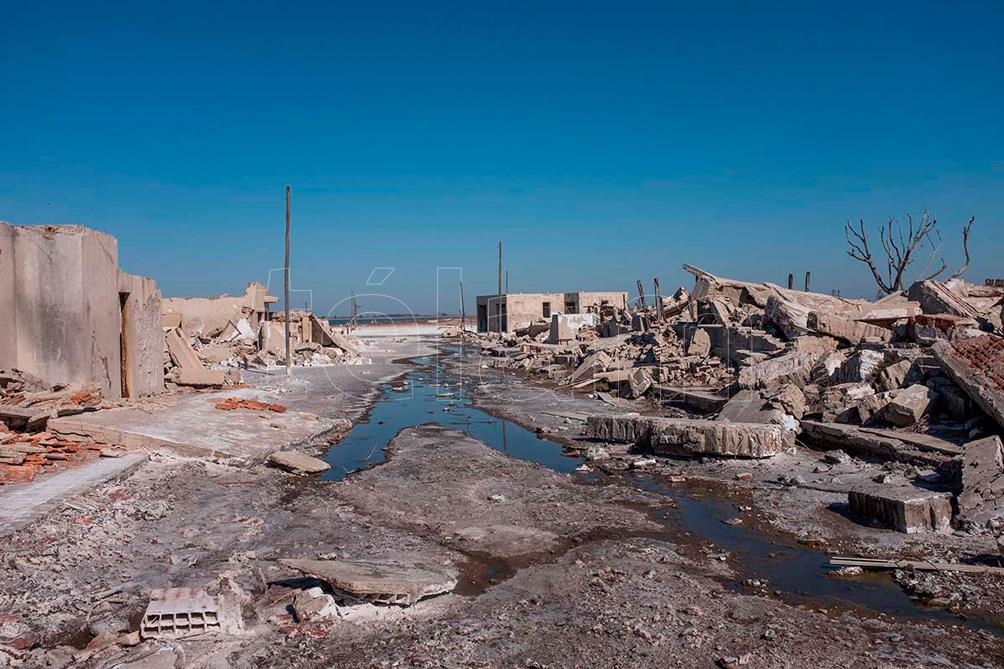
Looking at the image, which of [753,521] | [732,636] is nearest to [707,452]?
[753,521]

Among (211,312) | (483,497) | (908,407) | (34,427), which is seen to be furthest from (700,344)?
(211,312)

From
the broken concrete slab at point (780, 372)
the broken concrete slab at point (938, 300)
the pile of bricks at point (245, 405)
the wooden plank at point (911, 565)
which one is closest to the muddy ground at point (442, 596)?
the wooden plank at point (911, 565)

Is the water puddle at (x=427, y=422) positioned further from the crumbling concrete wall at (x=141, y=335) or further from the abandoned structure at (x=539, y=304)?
the abandoned structure at (x=539, y=304)

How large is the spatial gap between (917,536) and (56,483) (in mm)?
7894

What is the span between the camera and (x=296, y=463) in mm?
9117

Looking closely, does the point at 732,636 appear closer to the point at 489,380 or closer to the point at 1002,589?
the point at 1002,589

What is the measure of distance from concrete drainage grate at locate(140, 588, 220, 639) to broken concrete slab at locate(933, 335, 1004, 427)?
8325 millimetres

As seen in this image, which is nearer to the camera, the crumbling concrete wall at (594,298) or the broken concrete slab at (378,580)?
the broken concrete slab at (378,580)

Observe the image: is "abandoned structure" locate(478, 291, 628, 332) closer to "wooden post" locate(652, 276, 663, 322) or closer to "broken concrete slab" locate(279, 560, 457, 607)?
"wooden post" locate(652, 276, 663, 322)

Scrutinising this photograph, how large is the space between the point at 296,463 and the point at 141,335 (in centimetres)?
512

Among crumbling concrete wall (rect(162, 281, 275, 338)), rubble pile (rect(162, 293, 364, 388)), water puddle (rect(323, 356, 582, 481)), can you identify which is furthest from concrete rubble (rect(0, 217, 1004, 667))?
crumbling concrete wall (rect(162, 281, 275, 338))

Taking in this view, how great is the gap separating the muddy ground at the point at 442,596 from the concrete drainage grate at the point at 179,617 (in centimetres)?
9

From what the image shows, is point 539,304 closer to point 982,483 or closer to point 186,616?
point 982,483

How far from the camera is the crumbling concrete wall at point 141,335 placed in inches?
463
